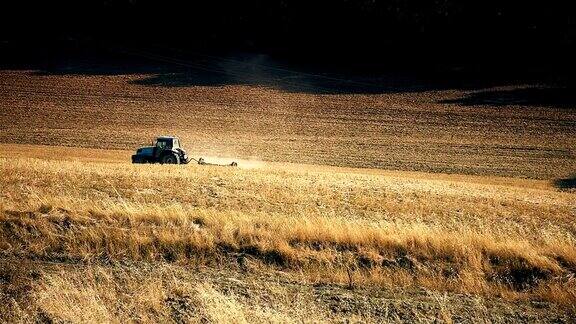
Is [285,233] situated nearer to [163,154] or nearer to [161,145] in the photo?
[163,154]

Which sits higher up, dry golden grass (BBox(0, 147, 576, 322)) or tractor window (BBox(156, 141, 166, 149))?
dry golden grass (BBox(0, 147, 576, 322))

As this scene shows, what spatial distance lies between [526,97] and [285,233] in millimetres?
56543

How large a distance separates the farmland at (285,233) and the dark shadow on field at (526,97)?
37.7 feet

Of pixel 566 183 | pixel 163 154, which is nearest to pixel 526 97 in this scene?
pixel 566 183

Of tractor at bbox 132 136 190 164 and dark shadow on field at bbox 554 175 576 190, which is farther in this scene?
dark shadow on field at bbox 554 175 576 190

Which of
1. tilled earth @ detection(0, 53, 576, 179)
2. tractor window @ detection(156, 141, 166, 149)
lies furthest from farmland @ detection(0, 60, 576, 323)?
tractor window @ detection(156, 141, 166, 149)

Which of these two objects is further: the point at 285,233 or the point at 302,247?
the point at 285,233

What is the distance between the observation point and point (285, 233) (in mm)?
9422

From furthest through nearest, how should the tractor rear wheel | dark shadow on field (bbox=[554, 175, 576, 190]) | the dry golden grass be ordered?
1. dark shadow on field (bbox=[554, 175, 576, 190])
2. the tractor rear wheel
3. the dry golden grass

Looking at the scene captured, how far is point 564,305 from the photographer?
710cm

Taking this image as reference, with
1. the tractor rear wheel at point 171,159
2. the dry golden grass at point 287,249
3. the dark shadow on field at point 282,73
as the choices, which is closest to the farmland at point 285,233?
the dry golden grass at point 287,249

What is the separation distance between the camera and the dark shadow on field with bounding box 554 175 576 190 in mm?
31844

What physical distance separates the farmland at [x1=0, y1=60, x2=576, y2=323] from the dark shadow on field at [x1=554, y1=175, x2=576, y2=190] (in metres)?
0.15

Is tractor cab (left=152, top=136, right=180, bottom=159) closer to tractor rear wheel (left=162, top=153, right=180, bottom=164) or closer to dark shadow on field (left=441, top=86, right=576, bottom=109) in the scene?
tractor rear wheel (left=162, top=153, right=180, bottom=164)
